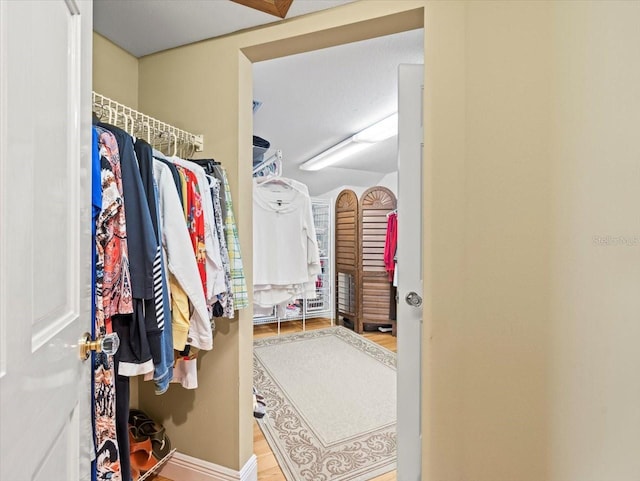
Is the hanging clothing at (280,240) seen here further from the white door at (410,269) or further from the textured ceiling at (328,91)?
the white door at (410,269)

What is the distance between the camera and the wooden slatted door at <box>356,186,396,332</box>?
13.8 ft

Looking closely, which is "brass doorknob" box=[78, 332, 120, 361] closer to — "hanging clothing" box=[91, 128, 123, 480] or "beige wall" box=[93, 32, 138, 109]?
"hanging clothing" box=[91, 128, 123, 480]

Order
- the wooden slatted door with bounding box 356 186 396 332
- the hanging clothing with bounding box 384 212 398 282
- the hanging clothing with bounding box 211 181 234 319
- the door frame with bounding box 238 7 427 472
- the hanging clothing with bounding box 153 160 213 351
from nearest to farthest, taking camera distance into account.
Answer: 1. the hanging clothing with bounding box 153 160 213 351
2. the door frame with bounding box 238 7 427 472
3. the hanging clothing with bounding box 211 181 234 319
4. the hanging clothing with bounding box 384 212 398 282
5. the wooden slatted door with bounding box 356 186 396 332

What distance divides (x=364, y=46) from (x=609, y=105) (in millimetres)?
1197

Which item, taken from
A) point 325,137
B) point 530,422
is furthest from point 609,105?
point 325,137

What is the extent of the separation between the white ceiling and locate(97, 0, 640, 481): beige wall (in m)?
0.31

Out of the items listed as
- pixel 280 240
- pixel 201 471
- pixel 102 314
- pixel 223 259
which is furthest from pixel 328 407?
pixel 102 314

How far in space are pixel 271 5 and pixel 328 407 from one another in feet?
7.78

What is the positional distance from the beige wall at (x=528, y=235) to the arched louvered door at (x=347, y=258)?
3075mm

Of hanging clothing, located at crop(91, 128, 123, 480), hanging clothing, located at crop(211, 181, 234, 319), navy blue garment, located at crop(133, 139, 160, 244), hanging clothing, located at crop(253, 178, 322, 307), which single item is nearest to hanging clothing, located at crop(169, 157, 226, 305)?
hanging clothing, located at crop(211, 181, 234, 319)

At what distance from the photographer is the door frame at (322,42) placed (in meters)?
1.28

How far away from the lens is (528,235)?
1085 millimetres

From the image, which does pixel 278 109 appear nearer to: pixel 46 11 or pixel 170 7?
pixel 170 7

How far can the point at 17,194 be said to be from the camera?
457mm
